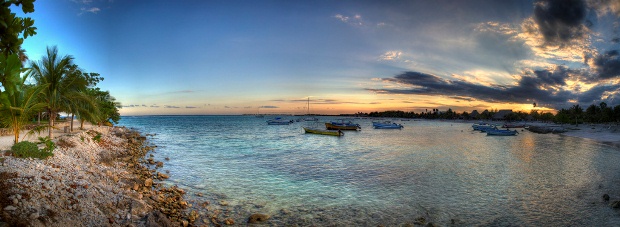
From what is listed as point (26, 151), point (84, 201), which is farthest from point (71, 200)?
point (26, 151)

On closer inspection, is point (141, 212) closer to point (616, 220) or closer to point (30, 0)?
point (30, 0)

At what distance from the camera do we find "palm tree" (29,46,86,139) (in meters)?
21.9

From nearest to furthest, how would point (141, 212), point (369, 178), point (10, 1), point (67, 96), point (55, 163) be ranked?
1. point (10, 1)
2. point (141, 212)
3. point (55, 163)
4. point (369, 178)
5. point (67, 96)

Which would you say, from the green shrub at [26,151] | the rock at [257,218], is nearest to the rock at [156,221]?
the rock at [257,218]

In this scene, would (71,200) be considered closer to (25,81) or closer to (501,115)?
(25,81)

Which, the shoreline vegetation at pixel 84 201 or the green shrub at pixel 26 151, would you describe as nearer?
the shoreline vegetation at pixel 84 201

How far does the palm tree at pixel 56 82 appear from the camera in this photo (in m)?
21.9

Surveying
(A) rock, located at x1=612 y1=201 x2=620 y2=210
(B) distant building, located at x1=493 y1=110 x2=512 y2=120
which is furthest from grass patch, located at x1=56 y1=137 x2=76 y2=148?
(B) distant building, located at x1=493 y1=110 x2=512 y2=120

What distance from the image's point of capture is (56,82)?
22.3 meters

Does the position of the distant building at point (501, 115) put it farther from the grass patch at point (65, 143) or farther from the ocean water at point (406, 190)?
the grass patch at point (65, 143)

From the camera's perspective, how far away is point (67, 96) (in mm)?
22938

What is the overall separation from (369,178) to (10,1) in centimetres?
1897

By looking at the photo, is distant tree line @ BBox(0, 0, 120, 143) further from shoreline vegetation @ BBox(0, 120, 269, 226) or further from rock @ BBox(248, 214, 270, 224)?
rock @ BBox(248, 214, 270, 224)

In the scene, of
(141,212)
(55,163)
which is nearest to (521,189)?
(141,212)
